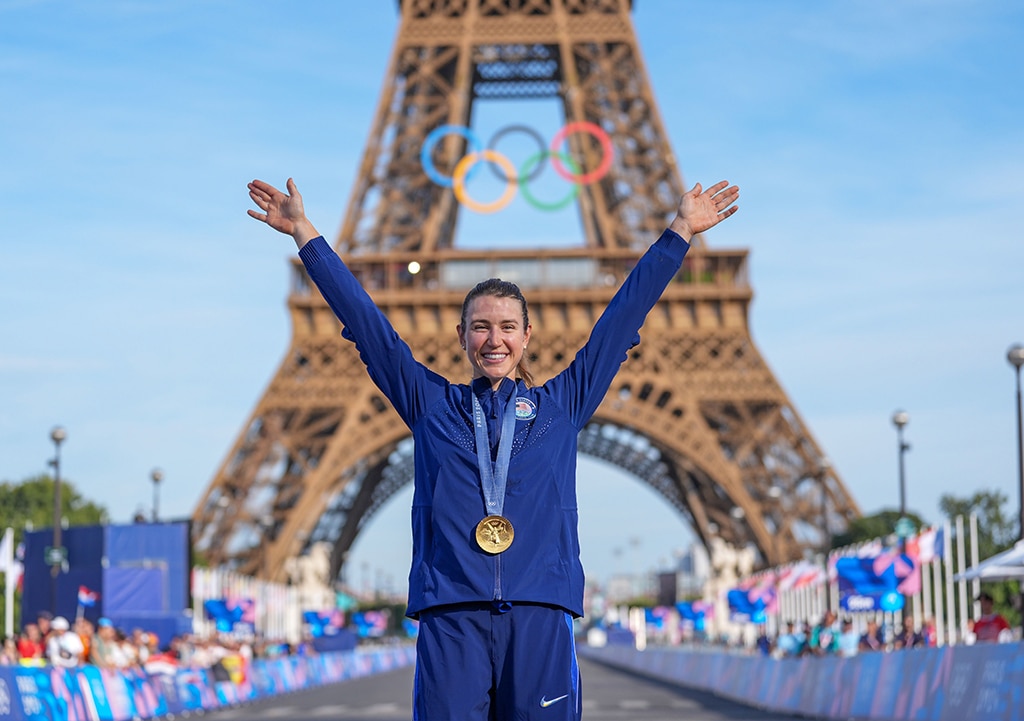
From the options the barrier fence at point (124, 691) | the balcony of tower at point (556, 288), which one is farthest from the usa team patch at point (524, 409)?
the balcony of tower at point (556, 288)

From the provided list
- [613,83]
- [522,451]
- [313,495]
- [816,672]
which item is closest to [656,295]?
[522,451]

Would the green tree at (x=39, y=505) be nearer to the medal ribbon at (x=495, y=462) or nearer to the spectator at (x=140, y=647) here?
the spectator at (x=140, y=647)

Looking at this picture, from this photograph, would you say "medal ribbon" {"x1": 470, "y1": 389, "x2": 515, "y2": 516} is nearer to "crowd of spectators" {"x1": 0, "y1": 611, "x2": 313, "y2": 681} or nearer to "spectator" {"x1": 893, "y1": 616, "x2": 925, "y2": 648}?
"crowd of spectators" {"x1": 0, "y1": 611, "x2": 313, "y2": 681}

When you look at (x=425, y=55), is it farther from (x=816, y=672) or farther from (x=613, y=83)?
(x=816, y=672)

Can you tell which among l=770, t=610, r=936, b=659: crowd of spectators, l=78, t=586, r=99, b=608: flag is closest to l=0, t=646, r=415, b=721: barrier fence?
l=78, t=586, r=99, b=608: flag

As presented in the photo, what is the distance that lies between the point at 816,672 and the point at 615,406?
1252 inches

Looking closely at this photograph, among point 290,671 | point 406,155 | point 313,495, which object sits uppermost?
point 406,155

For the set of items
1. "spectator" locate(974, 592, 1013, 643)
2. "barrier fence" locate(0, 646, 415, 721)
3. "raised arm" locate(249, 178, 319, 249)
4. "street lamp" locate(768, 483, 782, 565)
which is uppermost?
"street lamp" locate(768, 483, 782, 565)

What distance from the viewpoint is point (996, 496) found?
90.2 m

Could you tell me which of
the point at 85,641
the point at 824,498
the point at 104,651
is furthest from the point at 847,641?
the point at 824,498

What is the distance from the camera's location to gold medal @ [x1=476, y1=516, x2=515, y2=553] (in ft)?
15.6

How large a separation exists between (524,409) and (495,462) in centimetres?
19

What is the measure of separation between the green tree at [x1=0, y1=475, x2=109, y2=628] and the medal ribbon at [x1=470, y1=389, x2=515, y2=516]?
82.3 m

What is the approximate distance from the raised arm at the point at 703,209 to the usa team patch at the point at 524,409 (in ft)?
2.45
